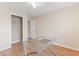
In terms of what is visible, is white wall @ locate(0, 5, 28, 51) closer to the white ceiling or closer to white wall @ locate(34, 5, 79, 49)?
the white ceiling

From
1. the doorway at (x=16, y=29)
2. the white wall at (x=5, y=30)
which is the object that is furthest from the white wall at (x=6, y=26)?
the doorway at (x=16, y=29)

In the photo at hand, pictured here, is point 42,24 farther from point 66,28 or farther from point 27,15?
point 66,28

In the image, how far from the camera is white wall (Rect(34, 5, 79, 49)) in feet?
7.63

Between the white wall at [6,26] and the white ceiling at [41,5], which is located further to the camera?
the white wall at [6,26]

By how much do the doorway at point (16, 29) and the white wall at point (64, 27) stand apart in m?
0.51

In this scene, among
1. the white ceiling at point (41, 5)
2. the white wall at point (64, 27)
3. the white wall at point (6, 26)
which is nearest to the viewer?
the white ceiling at point (41, 5)

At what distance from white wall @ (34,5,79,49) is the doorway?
508 millimetres

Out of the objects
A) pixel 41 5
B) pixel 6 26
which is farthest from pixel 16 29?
pixel 41 5

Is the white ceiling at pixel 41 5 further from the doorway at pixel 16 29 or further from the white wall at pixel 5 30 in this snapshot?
the white wall at pixel 5 30

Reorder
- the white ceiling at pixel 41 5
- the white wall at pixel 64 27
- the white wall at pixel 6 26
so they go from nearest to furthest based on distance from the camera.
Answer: the white ceiling at pixel 41 5, the white wall at pixel 6 26, the white wall at pixel 64 27

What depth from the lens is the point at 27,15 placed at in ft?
7.02

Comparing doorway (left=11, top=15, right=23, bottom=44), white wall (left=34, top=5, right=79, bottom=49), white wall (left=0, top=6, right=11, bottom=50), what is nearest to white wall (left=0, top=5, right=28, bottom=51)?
white wall (left=0, top=6, right=11, bottom=50)

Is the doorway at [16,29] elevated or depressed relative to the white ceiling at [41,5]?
depressed

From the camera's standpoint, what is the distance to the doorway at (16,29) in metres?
2.30
